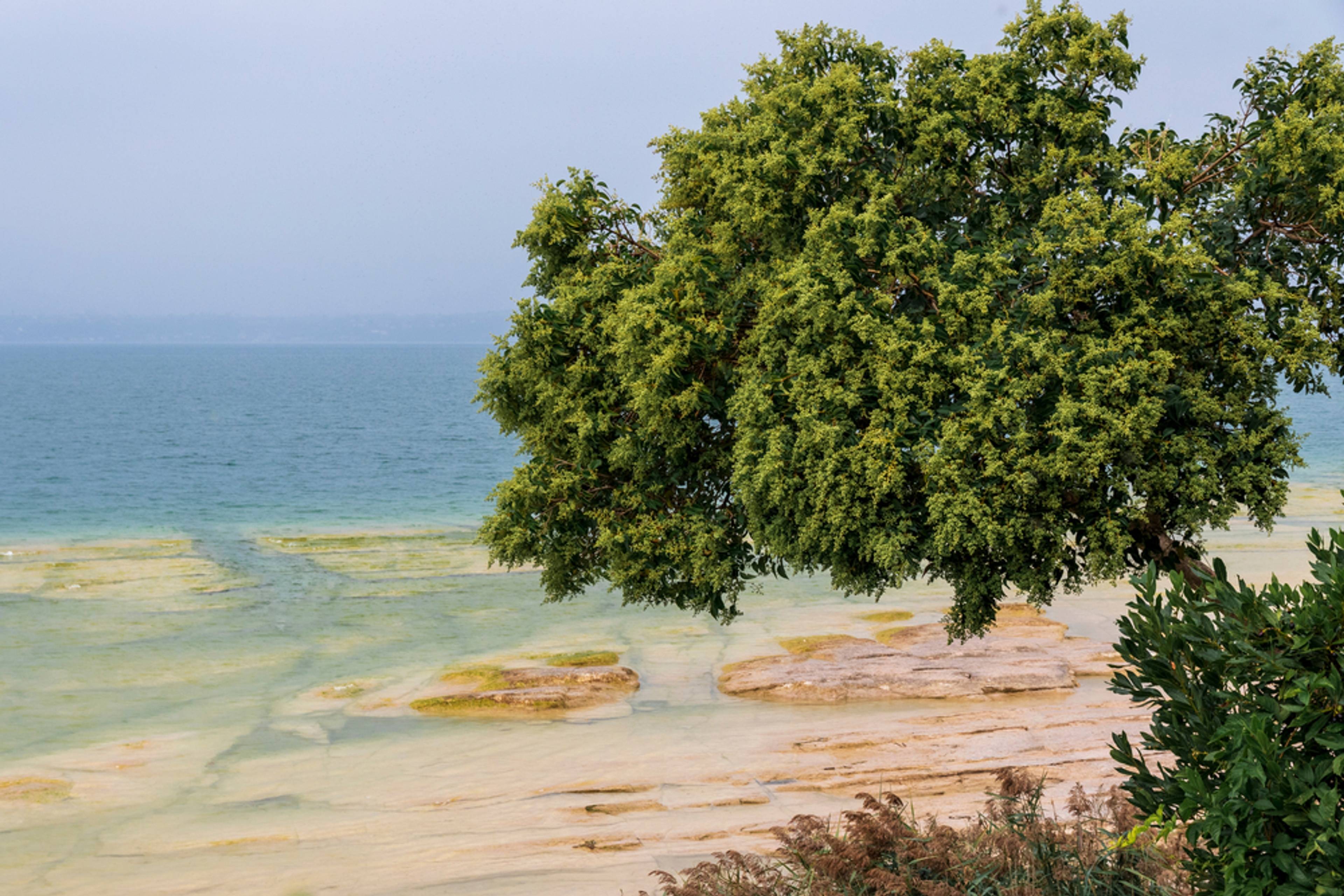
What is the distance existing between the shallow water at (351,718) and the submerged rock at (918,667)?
72 cm

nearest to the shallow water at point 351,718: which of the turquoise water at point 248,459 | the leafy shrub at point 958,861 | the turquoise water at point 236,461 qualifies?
the turquoise water at point 236,461

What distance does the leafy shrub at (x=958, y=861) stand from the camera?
9.08 m

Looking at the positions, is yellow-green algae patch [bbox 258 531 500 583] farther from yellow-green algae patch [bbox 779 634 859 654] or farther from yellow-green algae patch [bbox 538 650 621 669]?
yellow-green algae patch [bbox 779 634 859 654]

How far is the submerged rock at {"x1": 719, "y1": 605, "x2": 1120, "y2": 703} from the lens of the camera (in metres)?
24.9

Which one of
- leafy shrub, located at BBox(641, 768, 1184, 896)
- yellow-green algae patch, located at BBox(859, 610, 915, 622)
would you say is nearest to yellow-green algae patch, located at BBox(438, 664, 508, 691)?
yellow-green algae patch, located at BBox(859, 610, 915, 622)

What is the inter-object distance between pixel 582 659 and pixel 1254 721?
2417 cm

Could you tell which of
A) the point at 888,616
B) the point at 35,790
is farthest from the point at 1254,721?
the point at 888,616

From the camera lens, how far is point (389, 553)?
49.2 m

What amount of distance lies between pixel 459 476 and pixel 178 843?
60.4 meters

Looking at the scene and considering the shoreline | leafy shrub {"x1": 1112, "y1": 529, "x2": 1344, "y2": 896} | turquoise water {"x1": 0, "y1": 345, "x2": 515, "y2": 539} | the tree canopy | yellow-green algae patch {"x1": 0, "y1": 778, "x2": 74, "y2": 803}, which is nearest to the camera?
leafy shrub {"x1": 1112, "y1": 529, "x2": 1344, "y2": 896}

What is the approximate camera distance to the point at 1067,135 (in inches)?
606

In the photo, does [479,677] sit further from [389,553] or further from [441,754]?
[389,553]

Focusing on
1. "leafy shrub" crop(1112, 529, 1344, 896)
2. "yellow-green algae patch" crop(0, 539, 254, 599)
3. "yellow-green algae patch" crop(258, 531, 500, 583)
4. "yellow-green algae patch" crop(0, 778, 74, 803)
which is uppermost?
"leafy shrub" crop(1112, 529, 1344, 896)

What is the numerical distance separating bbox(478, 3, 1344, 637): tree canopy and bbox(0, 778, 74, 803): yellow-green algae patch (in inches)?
418
